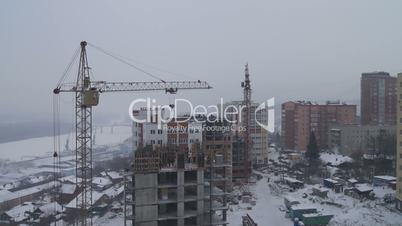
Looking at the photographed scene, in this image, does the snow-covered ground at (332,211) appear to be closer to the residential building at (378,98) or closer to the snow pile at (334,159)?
the snow pile at (334,159)

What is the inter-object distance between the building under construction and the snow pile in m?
10.6

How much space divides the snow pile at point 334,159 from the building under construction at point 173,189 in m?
10.6

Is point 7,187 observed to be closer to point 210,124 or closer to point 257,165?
point 210,124

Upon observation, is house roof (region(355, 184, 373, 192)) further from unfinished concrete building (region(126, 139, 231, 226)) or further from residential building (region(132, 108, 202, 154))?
unfinished concrete building (region(126, 139, 231, 226))

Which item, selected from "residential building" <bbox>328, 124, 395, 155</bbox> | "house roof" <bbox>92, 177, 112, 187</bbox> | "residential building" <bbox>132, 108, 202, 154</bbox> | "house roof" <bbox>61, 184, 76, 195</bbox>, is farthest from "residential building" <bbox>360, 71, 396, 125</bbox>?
"house roof" <bbox>61, 184, 76, 195</bbox>

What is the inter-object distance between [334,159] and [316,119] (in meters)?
4.38

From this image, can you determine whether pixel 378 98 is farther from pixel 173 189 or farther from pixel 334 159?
pixel 173 189

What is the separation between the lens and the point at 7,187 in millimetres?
13750

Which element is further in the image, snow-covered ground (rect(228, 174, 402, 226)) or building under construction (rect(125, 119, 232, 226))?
snow-covered ground (rect(228, 174, 402, 226))

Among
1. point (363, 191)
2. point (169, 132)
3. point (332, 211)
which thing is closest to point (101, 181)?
point (169, 132)

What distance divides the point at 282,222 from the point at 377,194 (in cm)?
353

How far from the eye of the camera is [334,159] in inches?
631

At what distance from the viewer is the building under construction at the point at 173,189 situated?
213 inches

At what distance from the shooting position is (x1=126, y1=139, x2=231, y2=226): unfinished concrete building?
539 centimetres
